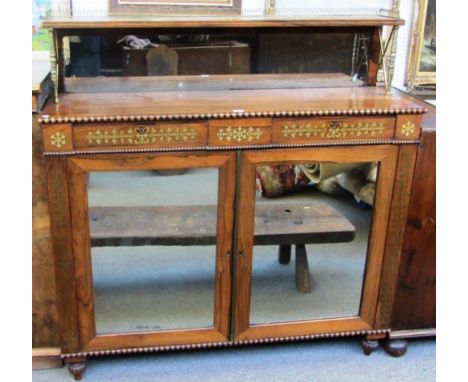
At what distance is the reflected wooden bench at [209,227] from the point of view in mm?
1826

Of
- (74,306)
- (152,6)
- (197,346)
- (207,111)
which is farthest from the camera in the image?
(152,6)

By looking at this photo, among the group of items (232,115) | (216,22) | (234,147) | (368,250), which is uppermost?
(216,22)

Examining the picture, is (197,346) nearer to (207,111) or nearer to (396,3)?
(207,111)

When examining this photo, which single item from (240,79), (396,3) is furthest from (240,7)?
(240,79)

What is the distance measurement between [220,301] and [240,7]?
1.83 metres

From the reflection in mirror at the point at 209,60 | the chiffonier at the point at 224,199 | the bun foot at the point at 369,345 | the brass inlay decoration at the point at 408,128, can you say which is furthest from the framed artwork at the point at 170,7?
the bun foot at the point at 369,345

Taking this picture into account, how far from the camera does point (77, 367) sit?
6.40 feet

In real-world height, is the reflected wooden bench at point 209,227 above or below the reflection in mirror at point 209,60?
below

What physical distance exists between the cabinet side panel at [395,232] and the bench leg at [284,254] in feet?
1.11

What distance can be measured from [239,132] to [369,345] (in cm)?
97

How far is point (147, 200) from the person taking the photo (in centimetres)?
181

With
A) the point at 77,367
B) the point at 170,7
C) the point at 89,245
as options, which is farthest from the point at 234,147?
the point at 170,7

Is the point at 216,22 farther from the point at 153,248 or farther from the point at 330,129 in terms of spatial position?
the point at 153,248

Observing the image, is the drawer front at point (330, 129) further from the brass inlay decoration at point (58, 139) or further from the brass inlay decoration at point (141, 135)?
the brass inlay decoration at point (58, 139)
